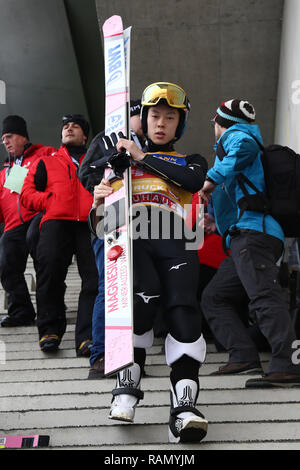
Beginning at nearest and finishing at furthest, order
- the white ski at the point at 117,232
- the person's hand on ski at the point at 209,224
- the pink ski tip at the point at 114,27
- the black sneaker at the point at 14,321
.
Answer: the white ski at the point at 117,232 → the pink ski tip at the point at 114,27 → the person's hand on ski at the point at 209,224 → the black sneaker at the point at 14,321

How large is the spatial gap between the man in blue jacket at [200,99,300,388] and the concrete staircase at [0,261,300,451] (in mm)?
133

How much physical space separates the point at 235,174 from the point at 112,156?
0.95 meters

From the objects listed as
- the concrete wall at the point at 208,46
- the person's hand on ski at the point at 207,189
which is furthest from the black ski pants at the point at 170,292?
the concrete wall at the point at 208,46

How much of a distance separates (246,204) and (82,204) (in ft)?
3.84

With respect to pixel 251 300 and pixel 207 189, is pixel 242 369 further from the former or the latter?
pixel 207 189

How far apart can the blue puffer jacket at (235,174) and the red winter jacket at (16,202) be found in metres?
1.66

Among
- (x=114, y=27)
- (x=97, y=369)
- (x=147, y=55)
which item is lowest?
(x=97, y=369)

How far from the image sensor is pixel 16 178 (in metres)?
4.52

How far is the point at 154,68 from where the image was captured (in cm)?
838

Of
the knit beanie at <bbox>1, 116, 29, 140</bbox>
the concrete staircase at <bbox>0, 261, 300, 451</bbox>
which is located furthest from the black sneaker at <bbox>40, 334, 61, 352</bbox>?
the knit beanie at <bbox>1, 116, 29, 140</bbox>

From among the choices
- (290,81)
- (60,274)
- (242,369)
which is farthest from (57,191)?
(290,81)

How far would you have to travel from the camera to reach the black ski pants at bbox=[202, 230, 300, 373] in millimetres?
2920

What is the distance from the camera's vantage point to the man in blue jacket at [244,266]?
2.93 m

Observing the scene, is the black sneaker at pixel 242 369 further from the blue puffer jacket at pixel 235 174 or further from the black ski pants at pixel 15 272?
the black ski pants at pixel 15 272
